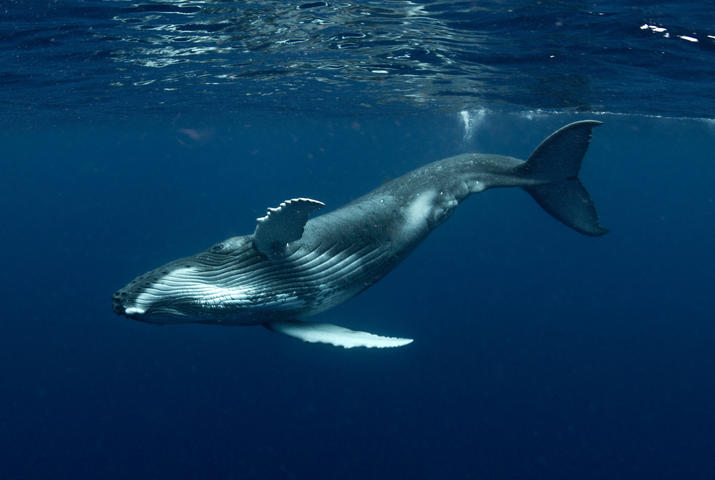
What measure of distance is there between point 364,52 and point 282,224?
456 inches

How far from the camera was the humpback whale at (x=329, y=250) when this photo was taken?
16.0 feet

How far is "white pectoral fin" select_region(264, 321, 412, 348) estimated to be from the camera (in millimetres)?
5266

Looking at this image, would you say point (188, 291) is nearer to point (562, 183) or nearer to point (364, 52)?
point (562, 183)

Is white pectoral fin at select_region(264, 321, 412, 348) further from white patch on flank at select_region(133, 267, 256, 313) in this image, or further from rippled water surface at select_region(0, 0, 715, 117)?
rippled water surface at select_region(0, 0, 715, 117)

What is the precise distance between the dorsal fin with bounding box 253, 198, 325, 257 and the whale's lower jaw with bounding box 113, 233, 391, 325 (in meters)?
0.30

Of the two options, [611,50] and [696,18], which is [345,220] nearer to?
[696,18]

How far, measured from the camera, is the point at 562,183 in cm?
797

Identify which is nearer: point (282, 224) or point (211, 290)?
point (282, 224)

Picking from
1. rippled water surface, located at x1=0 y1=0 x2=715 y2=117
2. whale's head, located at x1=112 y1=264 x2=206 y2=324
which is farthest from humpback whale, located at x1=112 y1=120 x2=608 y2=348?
rippled water surface, located at x1=0 y1=0 x2=715 y2=117

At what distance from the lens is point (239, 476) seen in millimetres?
18297

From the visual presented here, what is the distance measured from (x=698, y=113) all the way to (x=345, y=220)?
1049 inches

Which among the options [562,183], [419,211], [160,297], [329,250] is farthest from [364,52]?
[160,297]

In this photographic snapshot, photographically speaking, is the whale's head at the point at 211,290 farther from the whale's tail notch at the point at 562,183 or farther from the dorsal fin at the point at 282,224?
the whale's tail notch at the point at 562,183

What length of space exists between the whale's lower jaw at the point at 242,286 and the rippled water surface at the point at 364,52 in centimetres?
703
